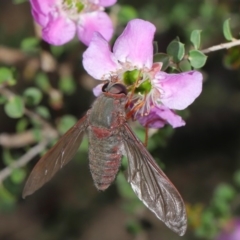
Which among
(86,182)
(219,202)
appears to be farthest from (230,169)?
(219,202)

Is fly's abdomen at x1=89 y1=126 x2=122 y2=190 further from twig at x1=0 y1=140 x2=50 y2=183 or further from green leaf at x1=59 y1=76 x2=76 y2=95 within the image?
green leaf at x1=59 y1=76 x2=76 y2=95

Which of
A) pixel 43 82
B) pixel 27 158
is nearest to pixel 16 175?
pixel 27 158

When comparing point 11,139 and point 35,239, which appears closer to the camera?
point 11,139

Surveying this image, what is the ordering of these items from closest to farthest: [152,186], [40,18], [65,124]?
[152,186]
[40,18]
[65,124]

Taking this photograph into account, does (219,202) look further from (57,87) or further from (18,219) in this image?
(18,219)

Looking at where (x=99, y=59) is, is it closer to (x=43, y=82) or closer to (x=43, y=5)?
(x=43, y=5)
